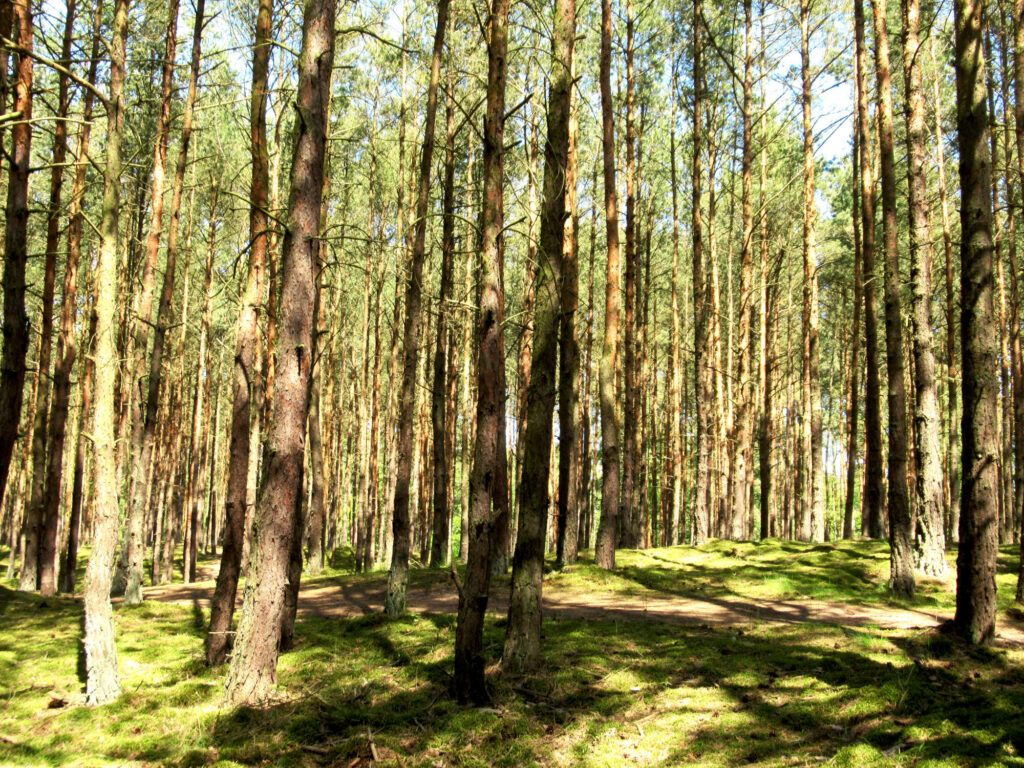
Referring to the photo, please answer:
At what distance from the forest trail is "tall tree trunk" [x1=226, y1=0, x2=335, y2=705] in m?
4.16

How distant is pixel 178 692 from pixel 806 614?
7924 mm

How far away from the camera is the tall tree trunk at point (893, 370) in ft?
31.9

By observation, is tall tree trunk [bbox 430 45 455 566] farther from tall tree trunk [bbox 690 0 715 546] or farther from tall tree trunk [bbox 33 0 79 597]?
tall tree trunk [bbox 33 0 79 597]

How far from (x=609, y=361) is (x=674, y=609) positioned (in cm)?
476

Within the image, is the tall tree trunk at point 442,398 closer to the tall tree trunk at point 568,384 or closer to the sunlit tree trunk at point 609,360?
the tall tree trunk at point 568,384

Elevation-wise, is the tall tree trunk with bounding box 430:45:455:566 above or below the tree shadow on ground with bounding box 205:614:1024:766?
above

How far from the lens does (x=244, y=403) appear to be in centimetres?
768

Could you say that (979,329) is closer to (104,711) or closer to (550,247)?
(550,247)

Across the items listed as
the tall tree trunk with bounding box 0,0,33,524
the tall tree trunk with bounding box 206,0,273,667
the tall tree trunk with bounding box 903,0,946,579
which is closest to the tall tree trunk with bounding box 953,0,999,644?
the tall tree trunk with bounding box 903,0,946,579

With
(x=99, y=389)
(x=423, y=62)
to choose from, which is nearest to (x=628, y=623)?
(x=99, y=389)

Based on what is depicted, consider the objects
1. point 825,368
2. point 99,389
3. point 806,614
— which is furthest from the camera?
point 825,368

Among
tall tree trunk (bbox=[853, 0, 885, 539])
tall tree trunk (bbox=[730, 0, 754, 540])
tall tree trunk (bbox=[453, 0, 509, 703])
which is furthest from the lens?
tall tree trunk (bbox=[730, 0, 754, 540])

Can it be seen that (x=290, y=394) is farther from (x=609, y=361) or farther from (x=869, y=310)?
(x=869, y=310)

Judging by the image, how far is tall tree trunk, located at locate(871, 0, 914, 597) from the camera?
383 inches
